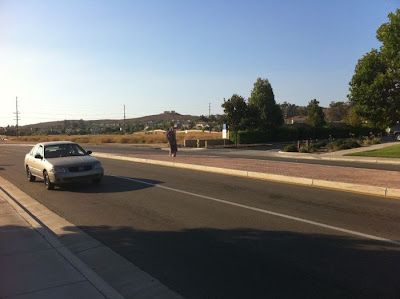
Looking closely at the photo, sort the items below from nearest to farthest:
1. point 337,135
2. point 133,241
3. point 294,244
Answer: point 294,244 → point 133,241 → point 337,135

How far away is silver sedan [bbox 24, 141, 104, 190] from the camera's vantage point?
1102 centimetres

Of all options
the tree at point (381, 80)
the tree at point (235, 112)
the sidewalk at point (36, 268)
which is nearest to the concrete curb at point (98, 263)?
the sidewalk at point (36, 268)

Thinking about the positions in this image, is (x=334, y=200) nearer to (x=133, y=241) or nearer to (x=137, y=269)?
(x=133, y=241)

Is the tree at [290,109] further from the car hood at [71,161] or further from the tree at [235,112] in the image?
the car hood at [71,161]

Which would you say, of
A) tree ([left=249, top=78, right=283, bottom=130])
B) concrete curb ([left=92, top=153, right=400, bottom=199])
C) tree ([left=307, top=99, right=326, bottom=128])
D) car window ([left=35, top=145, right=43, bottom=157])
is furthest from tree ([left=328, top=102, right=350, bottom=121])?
car window ([left=35, top=145, right=43, bottom=157])

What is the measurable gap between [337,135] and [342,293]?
57460 millimetres

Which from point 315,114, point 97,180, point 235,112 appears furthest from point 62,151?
point 315,114

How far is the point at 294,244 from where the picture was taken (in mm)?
5723

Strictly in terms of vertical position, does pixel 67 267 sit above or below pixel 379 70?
below

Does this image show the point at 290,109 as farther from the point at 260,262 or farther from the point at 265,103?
the point at 260,262

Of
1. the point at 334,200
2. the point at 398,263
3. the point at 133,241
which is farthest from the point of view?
the point at 334,200

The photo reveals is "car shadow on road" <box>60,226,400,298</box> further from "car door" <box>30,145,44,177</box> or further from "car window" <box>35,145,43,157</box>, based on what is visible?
"car window" <box>35,145,43,157</box>

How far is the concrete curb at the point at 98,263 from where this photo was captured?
4223 millimetres

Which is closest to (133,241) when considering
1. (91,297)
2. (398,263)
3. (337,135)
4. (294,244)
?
(91,297)
